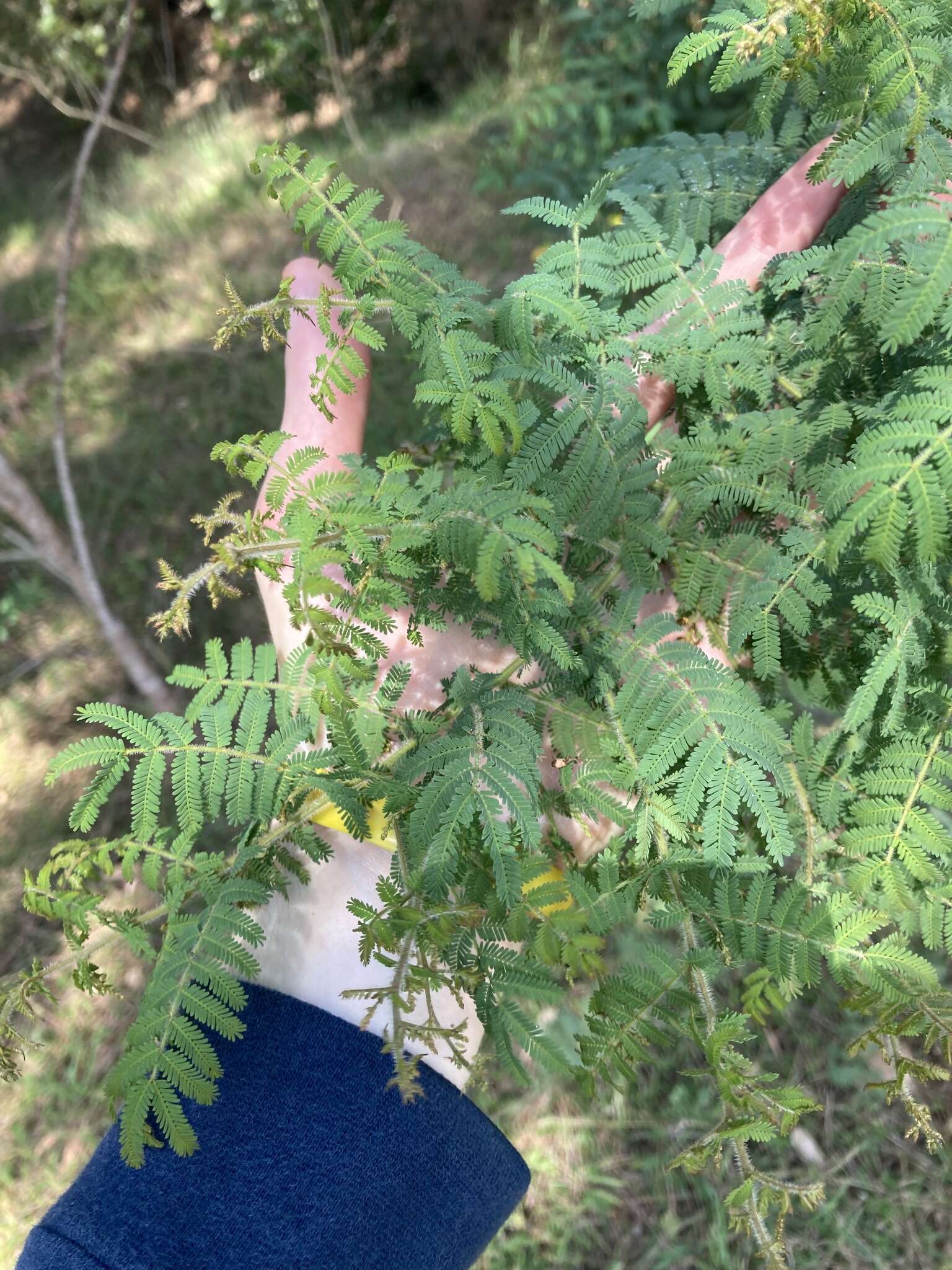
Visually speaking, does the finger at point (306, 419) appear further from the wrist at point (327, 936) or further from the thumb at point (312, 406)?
the wrist at point (327, 936)

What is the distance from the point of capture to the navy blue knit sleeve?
1.64 meters

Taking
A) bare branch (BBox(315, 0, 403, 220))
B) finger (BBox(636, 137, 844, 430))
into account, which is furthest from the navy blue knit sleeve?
bare branch (BBox(315, 0, 403, 220))

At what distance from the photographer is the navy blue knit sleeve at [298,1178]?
1638 millimetres

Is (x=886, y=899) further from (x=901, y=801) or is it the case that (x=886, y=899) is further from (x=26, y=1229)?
(x=26, y=1229)

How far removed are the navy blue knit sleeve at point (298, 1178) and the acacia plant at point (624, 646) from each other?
0.59ft

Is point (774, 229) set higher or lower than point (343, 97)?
lower

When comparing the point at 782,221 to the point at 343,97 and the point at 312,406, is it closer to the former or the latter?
the point at 312,406

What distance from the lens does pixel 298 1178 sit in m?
1.70

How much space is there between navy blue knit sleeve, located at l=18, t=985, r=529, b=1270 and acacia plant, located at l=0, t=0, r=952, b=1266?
178 mm

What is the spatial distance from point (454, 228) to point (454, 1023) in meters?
4.58

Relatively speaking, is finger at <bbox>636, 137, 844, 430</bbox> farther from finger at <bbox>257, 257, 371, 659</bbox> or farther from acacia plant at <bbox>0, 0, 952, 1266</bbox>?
finger at <bbox>257, 257, 371, 659</bbox>

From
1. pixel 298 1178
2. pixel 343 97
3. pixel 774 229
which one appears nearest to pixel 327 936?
pixel 298 1178

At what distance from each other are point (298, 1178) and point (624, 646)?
1.20 meters

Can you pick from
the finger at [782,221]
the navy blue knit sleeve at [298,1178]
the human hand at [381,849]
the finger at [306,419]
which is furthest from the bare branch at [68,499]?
the finger at [782,221]
